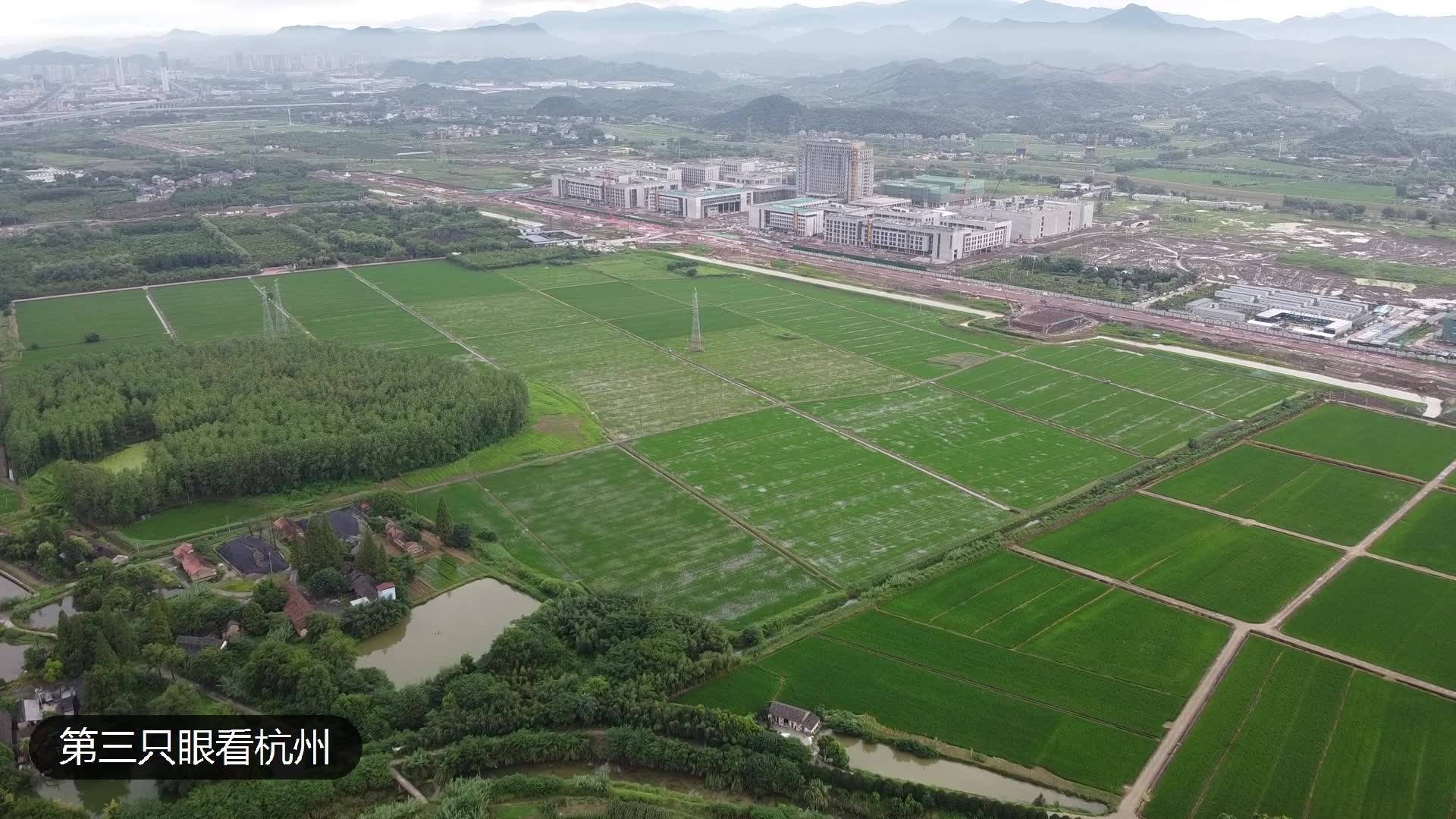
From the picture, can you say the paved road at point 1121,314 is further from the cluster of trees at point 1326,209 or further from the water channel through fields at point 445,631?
the cluster of trees at point 1326,209

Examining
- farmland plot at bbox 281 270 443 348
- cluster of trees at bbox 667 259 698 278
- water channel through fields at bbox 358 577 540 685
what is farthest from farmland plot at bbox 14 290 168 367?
water channel through fields at bbox 358 577 540 685

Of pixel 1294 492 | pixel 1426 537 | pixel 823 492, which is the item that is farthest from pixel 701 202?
pixel 1426 537

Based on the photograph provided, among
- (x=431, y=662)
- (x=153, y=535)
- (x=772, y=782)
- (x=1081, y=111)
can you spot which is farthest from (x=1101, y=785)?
(x=1081, y=111)

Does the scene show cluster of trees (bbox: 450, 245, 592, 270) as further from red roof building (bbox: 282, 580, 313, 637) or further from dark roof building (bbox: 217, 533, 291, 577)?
red roof building (bbox: 282, 580, 313, 637)

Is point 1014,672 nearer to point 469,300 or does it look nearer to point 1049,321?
point 1049,321

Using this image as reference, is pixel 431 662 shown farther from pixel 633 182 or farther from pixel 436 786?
pixel 633 182

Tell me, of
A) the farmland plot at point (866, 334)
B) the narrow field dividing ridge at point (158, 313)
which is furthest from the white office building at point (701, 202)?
the narrow field dividing ridge at point (158, 313)
